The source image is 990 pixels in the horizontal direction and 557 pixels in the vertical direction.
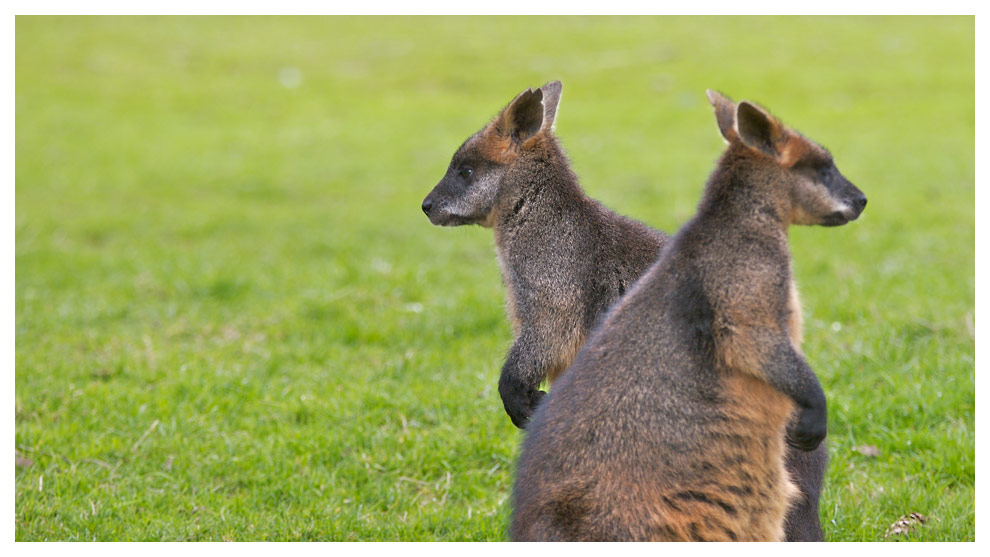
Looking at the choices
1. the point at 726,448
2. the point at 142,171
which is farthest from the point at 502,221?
the point at 142,171

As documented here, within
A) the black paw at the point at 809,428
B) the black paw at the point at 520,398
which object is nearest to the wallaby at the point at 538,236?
the black paw at the point at 520,398

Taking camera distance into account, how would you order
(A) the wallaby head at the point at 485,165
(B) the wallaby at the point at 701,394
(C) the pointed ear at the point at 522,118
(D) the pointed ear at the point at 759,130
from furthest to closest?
(A) the wallaby head at the point at 485,165 < (C) the pointed ear at the point at 522,118 < (D) the pointed ear at the point at 759,130 < (B) the wallaby at the point at 701,394

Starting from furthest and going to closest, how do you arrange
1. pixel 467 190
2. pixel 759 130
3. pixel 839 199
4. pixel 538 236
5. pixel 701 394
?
pixel 467 190 < pixel 538 236 < pixel 839 199 < pixel 759 130 < pixel 701 394

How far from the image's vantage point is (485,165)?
4.96 meters

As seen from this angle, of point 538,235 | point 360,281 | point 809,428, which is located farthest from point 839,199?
point 360,281

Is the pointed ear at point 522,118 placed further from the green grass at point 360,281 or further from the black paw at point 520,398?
the green grass at point 360,281

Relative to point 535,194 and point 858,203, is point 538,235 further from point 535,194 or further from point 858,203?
point 858,203

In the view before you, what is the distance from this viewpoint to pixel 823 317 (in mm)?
7895

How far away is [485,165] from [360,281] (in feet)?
15.1

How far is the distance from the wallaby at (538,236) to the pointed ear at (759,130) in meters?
1.00

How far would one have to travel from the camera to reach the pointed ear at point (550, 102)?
496 centimetres

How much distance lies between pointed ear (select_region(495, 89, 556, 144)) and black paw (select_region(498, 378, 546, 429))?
1.14 meters

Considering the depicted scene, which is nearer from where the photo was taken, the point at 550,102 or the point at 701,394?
the point at 701,394

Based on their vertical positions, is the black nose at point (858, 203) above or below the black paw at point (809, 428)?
above
